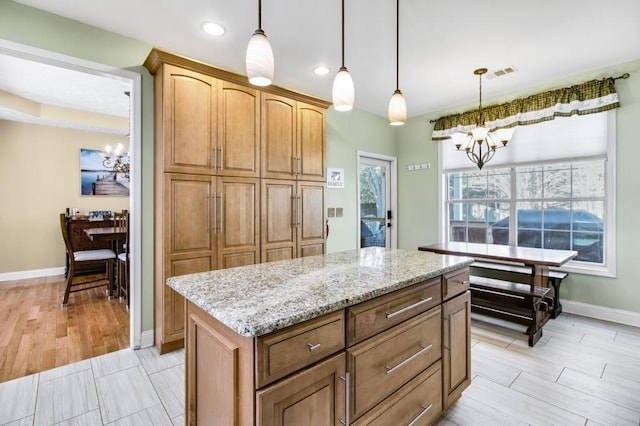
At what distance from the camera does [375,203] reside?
5023 mm

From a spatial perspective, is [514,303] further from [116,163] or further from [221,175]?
[116,163]

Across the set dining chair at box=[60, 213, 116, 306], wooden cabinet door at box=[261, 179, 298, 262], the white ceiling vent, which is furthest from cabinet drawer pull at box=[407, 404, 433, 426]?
dining chair at box=[60, 213, 116, 306]

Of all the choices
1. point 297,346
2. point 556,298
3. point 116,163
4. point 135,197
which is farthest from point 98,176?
point 556,298

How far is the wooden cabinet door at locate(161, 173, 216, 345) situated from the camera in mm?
2516

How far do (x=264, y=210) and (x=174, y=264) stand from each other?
95 centimetres

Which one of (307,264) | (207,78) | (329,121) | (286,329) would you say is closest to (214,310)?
(286,329)

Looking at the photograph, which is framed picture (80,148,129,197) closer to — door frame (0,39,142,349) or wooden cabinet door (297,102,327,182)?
door frame (0,39,142,349)

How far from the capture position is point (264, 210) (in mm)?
3074

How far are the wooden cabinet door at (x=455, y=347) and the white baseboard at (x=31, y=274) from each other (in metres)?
6.13

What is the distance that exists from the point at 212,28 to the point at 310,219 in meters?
2.00

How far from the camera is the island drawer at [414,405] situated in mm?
1321

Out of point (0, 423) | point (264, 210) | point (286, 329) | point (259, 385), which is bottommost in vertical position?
point (0, 423)

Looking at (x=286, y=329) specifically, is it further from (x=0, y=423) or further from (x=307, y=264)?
(x=0, y=423)

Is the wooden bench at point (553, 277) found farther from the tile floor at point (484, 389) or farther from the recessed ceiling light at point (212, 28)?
the recessed ceiling light at point (212, 28)
